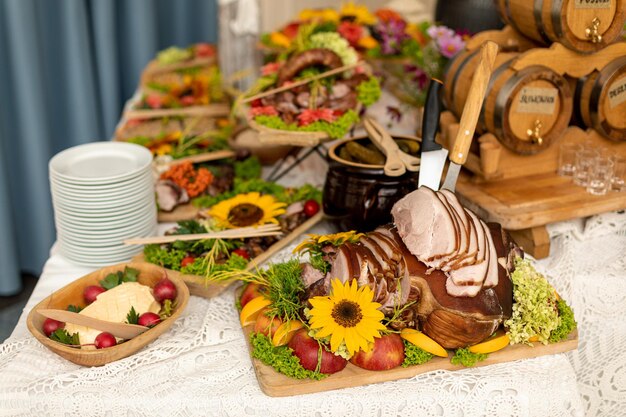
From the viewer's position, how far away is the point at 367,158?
5.16 ft

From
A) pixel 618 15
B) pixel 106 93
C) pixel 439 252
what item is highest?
pixel 618 15

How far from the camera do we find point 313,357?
115cm

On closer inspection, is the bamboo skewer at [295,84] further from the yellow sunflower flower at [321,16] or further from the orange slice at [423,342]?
the orange slice at [423,342]

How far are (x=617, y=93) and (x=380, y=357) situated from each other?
94 centimetres

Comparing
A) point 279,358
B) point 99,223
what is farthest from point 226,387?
point 99,223

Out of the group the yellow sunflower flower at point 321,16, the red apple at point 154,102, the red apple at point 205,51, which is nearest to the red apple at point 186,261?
the red apple at point 154,102

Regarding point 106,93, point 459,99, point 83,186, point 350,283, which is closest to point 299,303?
point 350,283

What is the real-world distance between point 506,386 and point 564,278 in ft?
1.44

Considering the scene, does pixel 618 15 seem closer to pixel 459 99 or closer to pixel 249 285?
pixel 459 99

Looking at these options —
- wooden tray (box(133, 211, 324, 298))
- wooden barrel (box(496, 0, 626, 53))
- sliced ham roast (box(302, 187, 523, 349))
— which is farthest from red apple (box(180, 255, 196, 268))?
wooden barrel (box(496, 0, 626, 53))

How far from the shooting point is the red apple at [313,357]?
1148 millimetres

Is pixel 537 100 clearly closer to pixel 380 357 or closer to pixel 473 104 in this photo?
pixel 473 104

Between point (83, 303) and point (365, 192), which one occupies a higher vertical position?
point (365, 192)

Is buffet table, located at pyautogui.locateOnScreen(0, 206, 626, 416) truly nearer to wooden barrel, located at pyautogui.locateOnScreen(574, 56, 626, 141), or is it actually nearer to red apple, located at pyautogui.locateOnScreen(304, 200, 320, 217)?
red apple, located at pyautogui.locateOnScreen(304, 200, 320, 217)
